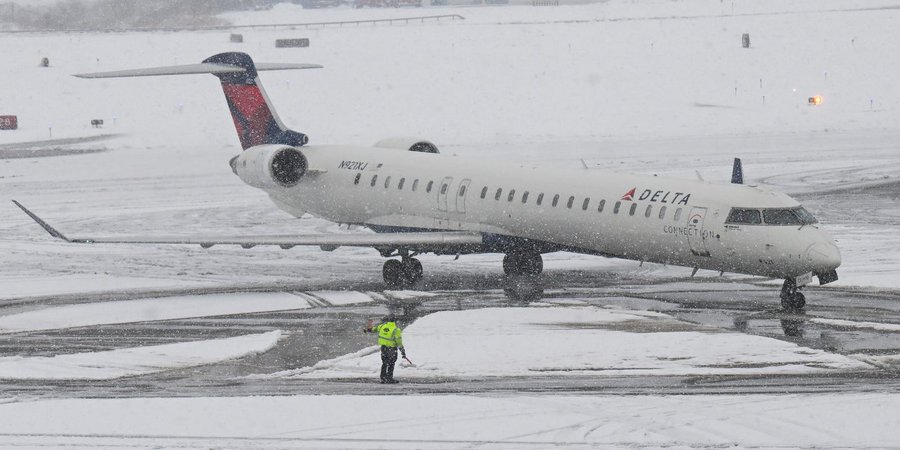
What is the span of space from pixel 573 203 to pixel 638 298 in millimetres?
2158

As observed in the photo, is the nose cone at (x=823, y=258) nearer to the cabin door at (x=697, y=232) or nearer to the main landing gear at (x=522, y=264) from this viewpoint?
the cabin door at (x=697, y=232)

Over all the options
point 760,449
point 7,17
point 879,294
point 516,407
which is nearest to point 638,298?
point 879,294

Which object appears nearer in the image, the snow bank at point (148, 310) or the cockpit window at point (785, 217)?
the cockpit window at point (785, 217)

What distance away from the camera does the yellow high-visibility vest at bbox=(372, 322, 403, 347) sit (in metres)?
17.4

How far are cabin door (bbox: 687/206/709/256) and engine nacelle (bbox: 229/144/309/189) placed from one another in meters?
10.2

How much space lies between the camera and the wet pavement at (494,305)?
1705 cm

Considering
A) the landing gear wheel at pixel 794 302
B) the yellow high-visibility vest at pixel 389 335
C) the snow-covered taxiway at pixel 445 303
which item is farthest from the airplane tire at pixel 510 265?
the yellow high-visibility vest at pixel 389 335

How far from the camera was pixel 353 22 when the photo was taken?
100m

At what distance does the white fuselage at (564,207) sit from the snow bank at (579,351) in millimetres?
1837

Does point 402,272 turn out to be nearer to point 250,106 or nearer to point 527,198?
point 527,198

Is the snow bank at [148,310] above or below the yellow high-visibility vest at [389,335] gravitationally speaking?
above

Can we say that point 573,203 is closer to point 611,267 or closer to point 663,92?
point 611,267

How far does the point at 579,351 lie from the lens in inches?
758

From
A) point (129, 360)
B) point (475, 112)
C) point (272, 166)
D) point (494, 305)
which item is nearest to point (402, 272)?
point (494, 305)
